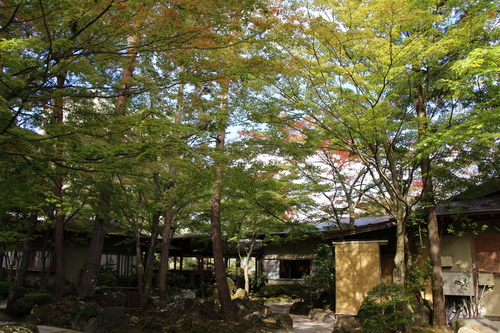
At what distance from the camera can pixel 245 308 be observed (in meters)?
11.7

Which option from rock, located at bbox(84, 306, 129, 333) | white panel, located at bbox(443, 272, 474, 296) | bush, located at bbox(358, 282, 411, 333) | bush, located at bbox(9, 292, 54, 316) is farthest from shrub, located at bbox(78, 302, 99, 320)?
white panel, located at bbox(443, 272, 474, 296)

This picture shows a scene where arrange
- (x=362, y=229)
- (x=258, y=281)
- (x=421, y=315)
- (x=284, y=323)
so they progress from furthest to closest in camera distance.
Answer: (x=258, y=281) → (x=362, y=229) → (x=421, y=315) → (x=284, y=323)

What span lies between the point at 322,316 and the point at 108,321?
6350 millimetres

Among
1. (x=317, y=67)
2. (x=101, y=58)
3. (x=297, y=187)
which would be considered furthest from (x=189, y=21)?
(x=297, y=187)

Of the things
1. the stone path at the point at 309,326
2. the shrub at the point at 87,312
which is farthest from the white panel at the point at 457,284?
the shrub at the point at 87,312

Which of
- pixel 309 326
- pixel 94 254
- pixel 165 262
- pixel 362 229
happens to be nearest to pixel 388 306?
pixel 309 326

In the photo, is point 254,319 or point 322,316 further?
point 322,316

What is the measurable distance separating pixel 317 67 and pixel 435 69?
2935mm

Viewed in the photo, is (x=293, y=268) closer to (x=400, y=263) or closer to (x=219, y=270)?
(x=219, y=270)

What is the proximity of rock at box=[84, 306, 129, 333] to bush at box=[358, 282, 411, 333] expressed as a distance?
548cm

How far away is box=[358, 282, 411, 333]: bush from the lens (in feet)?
24.0

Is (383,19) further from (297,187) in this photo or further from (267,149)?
(297,187)

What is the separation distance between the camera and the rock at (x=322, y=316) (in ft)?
36.9

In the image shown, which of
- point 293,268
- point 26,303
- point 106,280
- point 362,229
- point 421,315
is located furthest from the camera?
point 293,268
